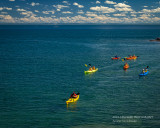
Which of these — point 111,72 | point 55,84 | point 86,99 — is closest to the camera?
point 86,99

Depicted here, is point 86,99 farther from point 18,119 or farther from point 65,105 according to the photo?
point 18,119

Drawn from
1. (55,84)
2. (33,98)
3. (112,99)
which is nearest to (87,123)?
(112,99)

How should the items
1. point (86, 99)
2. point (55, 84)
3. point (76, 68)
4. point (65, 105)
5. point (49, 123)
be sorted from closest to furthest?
point (49, 123) → point (65, 105) → point (86, 99) → point (55, 84) → point (76, 68)

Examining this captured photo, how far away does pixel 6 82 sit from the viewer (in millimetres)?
54688

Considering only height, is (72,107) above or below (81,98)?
below

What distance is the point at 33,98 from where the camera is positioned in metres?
43.7

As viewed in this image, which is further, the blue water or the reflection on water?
the reflection on water

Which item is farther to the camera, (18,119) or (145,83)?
(145,83)

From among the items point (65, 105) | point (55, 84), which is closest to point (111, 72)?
point (55, 84)

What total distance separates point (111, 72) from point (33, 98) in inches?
1105

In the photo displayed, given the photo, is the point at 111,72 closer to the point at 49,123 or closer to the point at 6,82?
the point at 6,82

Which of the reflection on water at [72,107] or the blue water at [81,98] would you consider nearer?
the blue water at [81,98]

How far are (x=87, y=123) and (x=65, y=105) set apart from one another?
7.61 meters

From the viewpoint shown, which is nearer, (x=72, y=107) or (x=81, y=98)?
(x=72, y=107)
